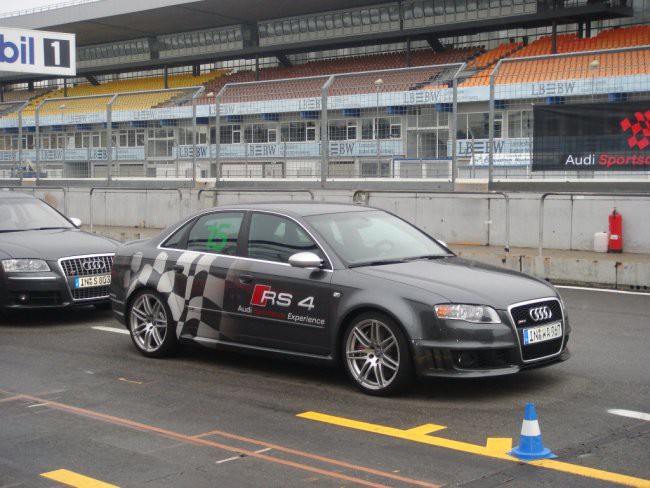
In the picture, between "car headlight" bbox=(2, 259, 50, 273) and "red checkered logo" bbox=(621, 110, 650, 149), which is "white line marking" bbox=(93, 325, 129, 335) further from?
"red checkered logo" bbox=(621, 110, 650, 149)

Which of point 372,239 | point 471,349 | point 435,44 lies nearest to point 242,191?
point 372,239

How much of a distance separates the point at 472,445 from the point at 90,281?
6063 mm

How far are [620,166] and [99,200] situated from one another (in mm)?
11850

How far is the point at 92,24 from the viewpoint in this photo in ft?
173

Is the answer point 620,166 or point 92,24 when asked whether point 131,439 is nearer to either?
point 620,166

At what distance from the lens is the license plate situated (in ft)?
33.9

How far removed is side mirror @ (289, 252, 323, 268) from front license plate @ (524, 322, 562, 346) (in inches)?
65.4

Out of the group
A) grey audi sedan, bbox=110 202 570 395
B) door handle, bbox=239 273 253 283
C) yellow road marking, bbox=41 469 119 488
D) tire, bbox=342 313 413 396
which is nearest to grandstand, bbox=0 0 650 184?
grey audi sedan, bbox=110 202 570 395

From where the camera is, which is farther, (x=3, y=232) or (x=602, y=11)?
(x=602, y=11)

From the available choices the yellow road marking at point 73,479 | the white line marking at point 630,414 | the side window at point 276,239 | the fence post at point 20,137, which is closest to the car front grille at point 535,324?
the white line marking at point 630,414

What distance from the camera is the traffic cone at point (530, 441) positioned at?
524cm

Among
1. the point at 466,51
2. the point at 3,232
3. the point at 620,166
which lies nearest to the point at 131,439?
the point at 3,232

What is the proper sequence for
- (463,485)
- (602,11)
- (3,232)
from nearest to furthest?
(463,485) → (3,232) → (602,11)

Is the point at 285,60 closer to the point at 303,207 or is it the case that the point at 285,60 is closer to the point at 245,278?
the point at 303,207
